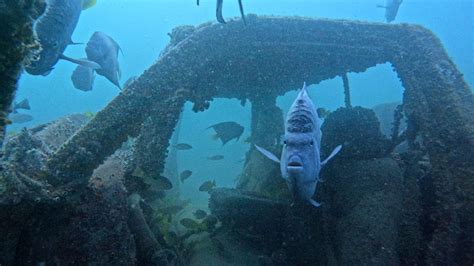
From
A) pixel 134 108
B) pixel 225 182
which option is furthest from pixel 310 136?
pixel 225 182

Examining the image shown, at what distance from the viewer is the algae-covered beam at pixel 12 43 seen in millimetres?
2033

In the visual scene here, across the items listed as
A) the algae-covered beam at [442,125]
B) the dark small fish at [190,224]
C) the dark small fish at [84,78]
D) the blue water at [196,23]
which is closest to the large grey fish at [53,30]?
the dark small fish at [84,78]

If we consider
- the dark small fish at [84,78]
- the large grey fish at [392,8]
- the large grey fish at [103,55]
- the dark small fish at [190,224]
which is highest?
the large grey fish at [392,8]

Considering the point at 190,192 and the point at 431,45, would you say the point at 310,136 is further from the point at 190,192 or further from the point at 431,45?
the point at 190,192

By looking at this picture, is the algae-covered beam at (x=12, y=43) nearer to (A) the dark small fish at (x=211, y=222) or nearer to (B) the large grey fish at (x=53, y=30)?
(B) the large grey fish at (x=53, y=30)

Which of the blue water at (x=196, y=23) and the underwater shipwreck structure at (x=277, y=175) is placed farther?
the blue water at (x=196, y=23)

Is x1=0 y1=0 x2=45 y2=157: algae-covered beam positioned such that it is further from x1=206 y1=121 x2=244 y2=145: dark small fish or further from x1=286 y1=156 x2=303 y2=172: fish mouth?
x1=206 y1=121 x2=244 y2=145: dark small fish

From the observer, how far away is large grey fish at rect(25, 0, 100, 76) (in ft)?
11.8

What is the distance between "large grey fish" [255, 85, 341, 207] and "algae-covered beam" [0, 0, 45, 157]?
226 cm

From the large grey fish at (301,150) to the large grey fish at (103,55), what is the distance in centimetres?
369

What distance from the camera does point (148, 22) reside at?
14850 cm

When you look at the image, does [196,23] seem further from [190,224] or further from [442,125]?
[442,125]

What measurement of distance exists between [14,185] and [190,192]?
16.2 m

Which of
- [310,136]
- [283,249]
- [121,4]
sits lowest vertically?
[283,249]
